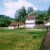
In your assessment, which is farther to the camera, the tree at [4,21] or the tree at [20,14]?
the tree at [20,14]

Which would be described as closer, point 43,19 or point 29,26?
point 29,26

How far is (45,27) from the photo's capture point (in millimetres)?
6195

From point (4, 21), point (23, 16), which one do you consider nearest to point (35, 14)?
point (23, 16)

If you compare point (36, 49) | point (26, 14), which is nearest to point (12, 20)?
point (26, 14)

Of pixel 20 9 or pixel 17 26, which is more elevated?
pixel 20 9

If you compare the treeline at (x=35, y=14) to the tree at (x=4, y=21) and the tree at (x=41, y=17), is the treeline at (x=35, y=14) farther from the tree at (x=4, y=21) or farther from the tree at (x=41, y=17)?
the tree at (x=4, y=21)

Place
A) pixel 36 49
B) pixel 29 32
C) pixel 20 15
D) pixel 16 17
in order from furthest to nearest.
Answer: pixel 20 15
pixel 16 17
pixel 29 32
pixel 36 49

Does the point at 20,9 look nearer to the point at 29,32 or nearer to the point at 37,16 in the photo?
the point at 37,16

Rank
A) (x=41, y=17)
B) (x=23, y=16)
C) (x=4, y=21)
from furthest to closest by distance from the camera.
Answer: (x=23, y=16)
(x=41, y=17)
(x=4, y=21)

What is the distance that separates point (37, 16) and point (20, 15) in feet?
2.47

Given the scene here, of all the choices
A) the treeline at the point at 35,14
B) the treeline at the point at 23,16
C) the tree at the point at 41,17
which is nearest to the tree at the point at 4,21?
the treeline at the point at 23,16

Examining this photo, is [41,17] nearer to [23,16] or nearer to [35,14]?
[35,14]

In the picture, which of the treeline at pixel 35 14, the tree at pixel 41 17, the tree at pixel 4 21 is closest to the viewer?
the tree at pixel 4 21

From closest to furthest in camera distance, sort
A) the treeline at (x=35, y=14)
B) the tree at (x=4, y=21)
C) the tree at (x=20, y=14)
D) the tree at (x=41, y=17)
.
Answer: the tree at (x=4, y=21) → the tree at (x=41, y=17) → the treeline at (x=35, y=14) → the tree at (x=20, y=14)
